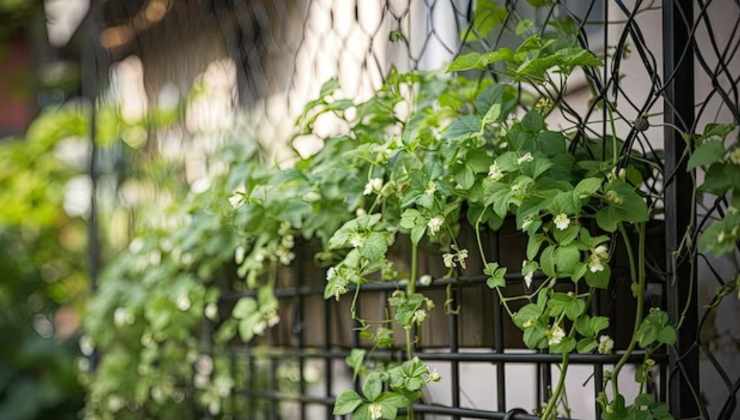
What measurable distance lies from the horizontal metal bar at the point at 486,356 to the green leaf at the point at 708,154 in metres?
0.32

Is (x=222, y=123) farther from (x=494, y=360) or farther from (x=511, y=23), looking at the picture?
(x=494, y=360)

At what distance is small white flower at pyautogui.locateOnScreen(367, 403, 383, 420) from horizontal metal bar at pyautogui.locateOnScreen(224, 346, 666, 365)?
9.0 inches

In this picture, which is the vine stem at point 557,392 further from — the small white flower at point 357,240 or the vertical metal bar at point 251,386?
the vertical metal bar at point 251,386

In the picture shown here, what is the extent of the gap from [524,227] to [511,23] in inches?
30.5

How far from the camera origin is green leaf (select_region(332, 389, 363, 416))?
1.32 metres

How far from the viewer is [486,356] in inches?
57.2

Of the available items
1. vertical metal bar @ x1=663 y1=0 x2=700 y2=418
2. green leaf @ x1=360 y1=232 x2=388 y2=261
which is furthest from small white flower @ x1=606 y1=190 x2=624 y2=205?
green leaf @ x1=360 y1=232 x2=388 y2=261

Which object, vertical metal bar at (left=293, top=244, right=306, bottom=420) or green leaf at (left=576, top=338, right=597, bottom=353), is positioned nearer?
green leaf at (left=576, top=338, right=597, bottom=353)

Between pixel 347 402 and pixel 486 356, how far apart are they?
0.84 feet

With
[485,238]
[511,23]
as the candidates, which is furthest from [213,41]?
[485,238]

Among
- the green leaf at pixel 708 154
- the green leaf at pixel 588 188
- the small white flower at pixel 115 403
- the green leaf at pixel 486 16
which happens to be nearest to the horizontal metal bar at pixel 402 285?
the green leaf at pixel 588 188

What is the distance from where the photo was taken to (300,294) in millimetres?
1938

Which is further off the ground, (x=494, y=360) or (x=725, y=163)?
(x=725, y=163)

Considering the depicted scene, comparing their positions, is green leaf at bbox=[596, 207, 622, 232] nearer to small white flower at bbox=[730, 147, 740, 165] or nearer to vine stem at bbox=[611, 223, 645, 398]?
vine stem at bbox=[611, 223, 645, 398]
